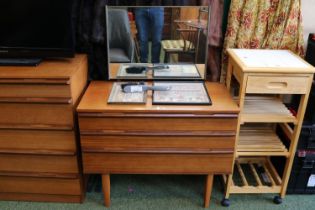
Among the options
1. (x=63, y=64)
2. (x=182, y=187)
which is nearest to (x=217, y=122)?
(x=182, y=187)

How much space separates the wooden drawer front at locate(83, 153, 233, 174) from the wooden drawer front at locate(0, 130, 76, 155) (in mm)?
128

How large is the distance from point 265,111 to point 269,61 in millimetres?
301

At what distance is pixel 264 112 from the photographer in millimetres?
1773

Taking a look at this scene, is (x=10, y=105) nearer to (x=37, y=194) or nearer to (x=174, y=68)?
(x=37, y=194)

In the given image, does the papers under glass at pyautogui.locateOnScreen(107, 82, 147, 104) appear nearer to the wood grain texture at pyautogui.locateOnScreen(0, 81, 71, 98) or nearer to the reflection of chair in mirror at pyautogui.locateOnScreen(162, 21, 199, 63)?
the wood grain texture at pyautogui.locateOnScreen(0, 81, 71, 98)

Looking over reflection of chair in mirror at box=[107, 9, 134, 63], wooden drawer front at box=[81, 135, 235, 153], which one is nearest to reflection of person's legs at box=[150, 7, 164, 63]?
reflection of chair in mirror at box=[107, 9, 134, 63]

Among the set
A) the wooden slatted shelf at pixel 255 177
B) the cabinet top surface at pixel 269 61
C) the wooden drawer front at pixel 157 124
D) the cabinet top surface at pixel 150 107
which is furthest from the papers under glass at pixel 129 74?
the wooden slatted shelf at pixel 255 177

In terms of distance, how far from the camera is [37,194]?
6.21ft

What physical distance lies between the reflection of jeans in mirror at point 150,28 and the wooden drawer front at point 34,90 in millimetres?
591

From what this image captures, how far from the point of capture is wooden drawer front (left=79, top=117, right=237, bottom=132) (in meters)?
1.61

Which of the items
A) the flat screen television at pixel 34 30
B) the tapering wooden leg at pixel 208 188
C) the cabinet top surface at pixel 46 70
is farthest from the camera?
the tapering wooden leg at pixel 208 188

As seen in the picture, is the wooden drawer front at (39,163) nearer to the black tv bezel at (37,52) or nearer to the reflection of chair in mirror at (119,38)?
the black tv bezel at (37,52)

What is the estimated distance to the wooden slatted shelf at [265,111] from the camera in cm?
171

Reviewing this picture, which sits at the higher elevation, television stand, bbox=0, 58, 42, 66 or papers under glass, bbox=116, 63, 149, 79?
television stand, bbox=0, 58, 42, 66
